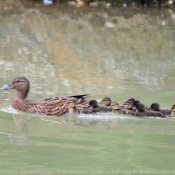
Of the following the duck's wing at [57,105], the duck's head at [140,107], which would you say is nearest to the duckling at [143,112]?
the duck's head at [140,107]

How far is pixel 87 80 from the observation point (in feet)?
35.1

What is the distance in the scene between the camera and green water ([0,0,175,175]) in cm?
623

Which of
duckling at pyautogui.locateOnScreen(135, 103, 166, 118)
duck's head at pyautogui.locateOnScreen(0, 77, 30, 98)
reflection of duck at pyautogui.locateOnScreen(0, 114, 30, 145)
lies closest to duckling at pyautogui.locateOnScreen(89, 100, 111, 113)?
duckling at pyautogui.locateOnScreen(135, 103, 166, 118)

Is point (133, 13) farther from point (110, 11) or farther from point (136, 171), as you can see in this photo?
point (136, 171)

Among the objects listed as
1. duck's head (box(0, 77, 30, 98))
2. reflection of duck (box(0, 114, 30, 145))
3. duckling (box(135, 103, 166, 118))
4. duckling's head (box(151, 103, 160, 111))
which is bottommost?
reflection of duck (box(0, 114, 30, 145))

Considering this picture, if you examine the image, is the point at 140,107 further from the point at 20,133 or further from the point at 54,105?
the point at 20,133

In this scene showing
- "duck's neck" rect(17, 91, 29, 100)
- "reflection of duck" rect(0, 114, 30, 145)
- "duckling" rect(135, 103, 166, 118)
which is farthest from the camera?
"duck's neck" rect(17, 91, 29, 100)

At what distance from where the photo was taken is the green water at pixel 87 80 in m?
6.23

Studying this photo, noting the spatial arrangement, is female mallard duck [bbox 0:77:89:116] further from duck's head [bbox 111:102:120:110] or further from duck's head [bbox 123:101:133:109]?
duck's head [bbox 123:101:133:109]

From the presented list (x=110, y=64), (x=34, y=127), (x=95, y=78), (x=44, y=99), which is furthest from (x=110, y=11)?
(x=34, y=127)

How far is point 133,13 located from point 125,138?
12.0 metres

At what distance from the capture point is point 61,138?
7.18 metres

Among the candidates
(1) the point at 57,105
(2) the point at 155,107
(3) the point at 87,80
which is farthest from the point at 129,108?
(3) the point at 87,80

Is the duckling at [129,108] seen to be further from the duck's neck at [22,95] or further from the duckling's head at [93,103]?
the duck's neck at [22,95]
